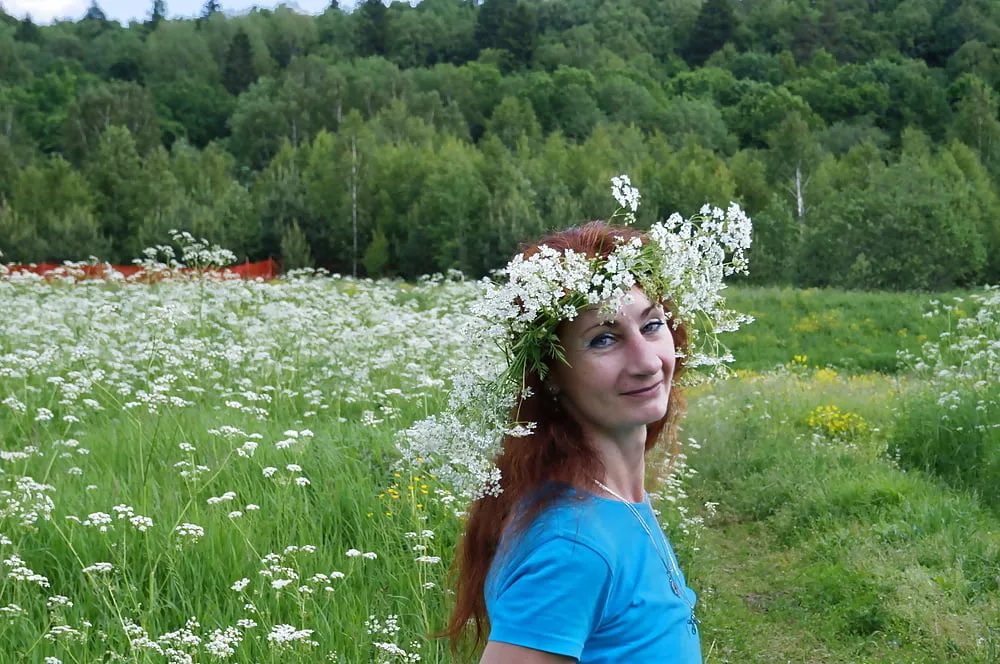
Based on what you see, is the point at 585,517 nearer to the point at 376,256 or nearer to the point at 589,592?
the point at 589,592

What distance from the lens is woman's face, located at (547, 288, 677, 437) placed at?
7.77 feet

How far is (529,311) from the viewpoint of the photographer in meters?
2.34

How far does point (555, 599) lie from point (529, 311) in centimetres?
63

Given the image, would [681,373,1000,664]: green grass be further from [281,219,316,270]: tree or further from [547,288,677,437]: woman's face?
[281,219,316,270]: tree

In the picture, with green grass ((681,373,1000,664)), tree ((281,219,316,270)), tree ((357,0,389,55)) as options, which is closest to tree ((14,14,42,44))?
tree ((357,0,389,55))

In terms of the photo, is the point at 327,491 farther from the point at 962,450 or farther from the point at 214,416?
the point at 962,450

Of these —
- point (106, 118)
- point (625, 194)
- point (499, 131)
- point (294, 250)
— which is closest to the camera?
point (625, 194)

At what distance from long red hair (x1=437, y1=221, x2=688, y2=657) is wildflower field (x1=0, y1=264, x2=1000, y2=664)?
983 mm

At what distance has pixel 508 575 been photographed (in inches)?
84.0

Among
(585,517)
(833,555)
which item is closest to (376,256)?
(833,555)

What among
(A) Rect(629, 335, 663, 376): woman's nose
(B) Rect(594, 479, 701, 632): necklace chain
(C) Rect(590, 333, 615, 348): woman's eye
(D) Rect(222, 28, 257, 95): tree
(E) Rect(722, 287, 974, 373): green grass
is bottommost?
(E) Rect(722, 287, 974, 373): green grass

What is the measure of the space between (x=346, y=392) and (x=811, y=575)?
3.62 meters

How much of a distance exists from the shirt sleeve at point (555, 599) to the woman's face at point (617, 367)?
0.40m

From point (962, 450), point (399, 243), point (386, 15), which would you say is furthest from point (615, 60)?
point (962, 450)
